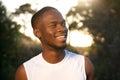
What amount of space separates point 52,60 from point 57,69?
0.08 m

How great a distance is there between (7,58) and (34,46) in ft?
19.2

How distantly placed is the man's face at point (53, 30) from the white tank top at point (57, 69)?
0.14 metres

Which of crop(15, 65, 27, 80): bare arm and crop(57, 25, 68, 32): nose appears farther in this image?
crop(15, 65, 27, 80): bare arm

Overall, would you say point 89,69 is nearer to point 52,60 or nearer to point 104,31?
point 52,60

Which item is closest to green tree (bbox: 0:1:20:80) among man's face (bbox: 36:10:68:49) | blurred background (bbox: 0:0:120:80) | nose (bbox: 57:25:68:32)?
blurred background (bbox: 0:0:120:80)

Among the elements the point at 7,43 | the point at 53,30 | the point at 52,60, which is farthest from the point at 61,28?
the point at 7,43

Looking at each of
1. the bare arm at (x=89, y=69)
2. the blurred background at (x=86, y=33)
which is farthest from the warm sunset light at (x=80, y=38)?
the bare arm at (x=89, y=69)

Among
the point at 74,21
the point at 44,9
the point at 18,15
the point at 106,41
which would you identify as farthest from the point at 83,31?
the point at 44,9

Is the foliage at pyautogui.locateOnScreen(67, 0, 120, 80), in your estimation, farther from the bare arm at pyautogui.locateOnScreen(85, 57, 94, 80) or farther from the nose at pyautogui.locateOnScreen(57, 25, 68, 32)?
the nose at pyautogui.locateOnScreen(57, 25, 68, 32)

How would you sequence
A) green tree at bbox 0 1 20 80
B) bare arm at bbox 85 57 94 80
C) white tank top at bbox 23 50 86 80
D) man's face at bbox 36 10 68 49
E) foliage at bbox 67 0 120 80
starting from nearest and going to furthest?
man's face at bbox 36 10 68 49 < white tank top at bbox 23 50 86 80 < bare arm at bbox 85 57 94 80 < foliage at bbox 67 0 120 80 < green tree at bbox 0 1 20 80

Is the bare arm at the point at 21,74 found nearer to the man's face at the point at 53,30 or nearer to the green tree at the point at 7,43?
the man's face at the point at 53,30

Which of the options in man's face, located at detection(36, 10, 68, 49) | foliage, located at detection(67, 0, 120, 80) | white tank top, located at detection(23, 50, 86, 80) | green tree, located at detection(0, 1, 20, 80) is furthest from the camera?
green tree, located at detection(0, 1, 20, 80)

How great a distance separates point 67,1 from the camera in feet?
114

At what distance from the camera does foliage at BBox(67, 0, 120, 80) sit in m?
27.5
